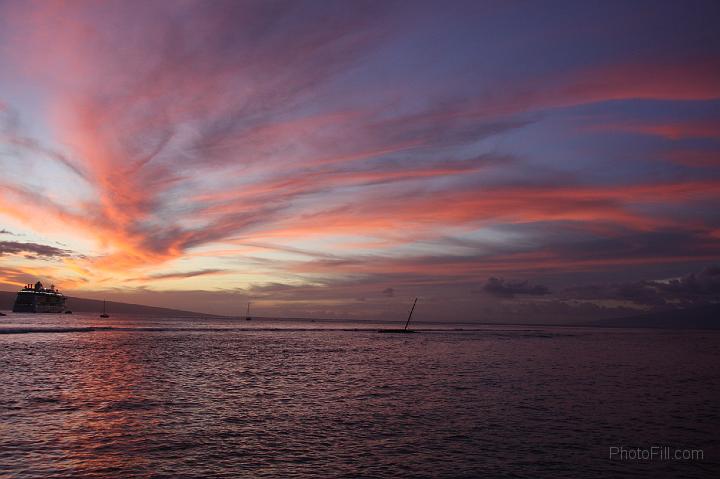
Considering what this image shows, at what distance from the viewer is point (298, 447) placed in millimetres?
23891

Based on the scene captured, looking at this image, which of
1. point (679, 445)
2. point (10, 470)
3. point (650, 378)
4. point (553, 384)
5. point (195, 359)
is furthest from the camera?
point (195, 359)

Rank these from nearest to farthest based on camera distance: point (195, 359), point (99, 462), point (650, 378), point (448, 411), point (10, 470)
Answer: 1. point (10, 470)
2. point (99, 462)
3. point (448, 411)
4. point (650, 378)
5. point (195, 359)

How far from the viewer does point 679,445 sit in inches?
1030

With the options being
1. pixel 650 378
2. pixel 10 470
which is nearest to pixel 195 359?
pixel 10 470

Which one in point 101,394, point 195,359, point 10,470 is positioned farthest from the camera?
point 195,359

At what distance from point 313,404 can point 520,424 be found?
47.4 ft

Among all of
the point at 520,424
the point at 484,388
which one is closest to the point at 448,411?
the point at 520,424

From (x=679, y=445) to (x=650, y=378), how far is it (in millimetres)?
33760

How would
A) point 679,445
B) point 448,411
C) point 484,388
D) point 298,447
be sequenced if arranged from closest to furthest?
1. point 298,447
2. point 679,445
3. point 448,411
4. point 484,388

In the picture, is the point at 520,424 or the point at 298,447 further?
the point at 520,424

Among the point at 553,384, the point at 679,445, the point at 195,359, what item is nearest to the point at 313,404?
the point at 679,445

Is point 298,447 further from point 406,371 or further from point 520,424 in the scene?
point 406,371

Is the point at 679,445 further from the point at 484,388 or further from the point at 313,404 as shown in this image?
the point at 313,404

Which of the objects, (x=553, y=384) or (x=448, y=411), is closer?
(x=448, y=411)
